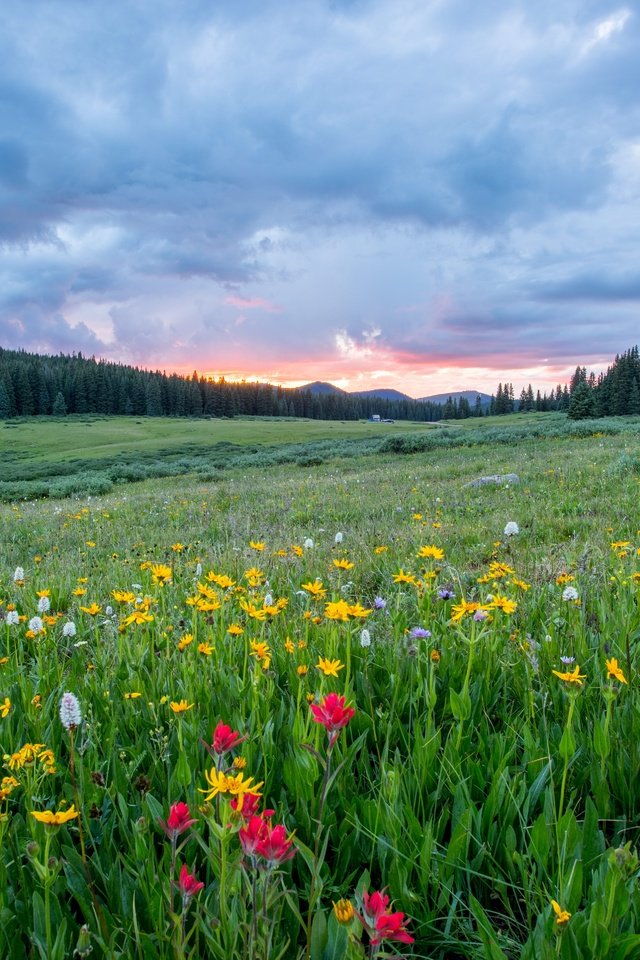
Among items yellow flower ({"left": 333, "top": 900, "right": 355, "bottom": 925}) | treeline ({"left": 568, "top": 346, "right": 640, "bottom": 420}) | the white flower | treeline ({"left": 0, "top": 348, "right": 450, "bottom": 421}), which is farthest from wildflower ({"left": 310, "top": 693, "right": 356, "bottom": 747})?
treeline ({"left": 0, "top": 348, "right": 450, "bottom": 421})

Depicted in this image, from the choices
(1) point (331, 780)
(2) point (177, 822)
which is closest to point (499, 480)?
(1) point (331, 780)

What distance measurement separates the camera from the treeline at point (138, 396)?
106 m

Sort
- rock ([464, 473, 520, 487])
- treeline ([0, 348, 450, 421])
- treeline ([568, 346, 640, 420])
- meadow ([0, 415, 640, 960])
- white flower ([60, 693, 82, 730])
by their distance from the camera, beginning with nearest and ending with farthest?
meadow ([0, 415, 640, 960]) < white flower ([60, 693, 82, 730]) < rock ([464, 473, 520, 487]) < treeline ([568, 346, 640, 420]) < treeline ([0, 348, 450, 421])

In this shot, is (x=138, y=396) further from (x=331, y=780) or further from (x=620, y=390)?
(x=331, y=780)

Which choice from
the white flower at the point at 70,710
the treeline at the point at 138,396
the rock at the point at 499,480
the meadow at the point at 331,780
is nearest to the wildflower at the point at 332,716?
the meadow at the point at 331,780

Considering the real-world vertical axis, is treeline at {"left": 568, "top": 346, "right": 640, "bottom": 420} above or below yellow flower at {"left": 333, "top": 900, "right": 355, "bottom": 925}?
above

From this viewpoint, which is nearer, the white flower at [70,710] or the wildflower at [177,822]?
the wildflower at [177,822]

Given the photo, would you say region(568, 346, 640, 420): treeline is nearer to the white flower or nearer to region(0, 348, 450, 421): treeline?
region(0, 348, 450, 421): treeline

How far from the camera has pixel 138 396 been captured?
12056 centimetres

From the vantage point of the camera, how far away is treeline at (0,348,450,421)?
349 ft

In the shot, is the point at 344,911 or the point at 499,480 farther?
the point at 499,480

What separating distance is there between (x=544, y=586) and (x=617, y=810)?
1.96m

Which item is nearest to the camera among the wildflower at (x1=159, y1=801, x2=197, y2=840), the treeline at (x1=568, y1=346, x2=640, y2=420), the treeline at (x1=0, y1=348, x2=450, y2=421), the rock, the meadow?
the wildflower at (x1=159, y1=801, x2=197, y2=840)

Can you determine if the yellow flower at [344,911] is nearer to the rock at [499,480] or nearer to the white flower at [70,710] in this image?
the white flower at [70,710]
